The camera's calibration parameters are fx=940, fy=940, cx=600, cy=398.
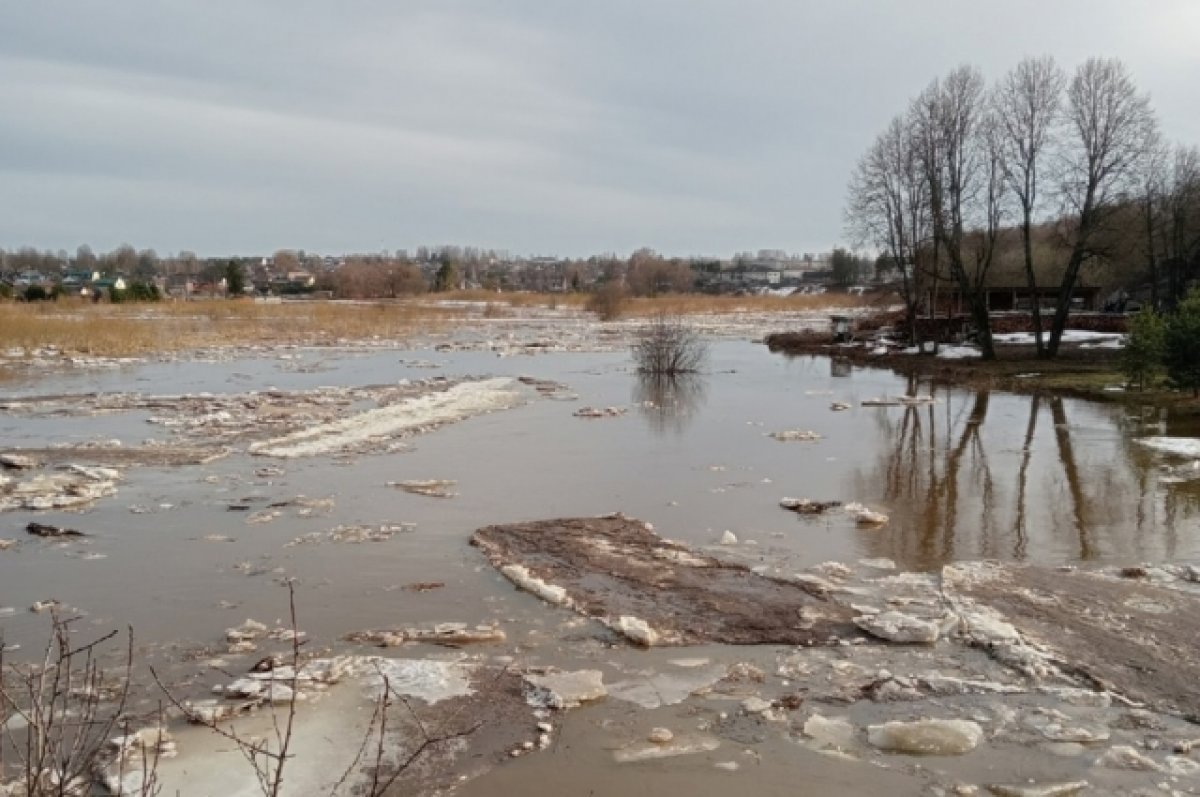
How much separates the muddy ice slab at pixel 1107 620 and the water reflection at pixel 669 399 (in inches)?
436

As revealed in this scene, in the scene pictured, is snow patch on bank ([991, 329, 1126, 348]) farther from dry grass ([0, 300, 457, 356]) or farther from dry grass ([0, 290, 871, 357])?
dry grass ([0, 300, 457, 356])

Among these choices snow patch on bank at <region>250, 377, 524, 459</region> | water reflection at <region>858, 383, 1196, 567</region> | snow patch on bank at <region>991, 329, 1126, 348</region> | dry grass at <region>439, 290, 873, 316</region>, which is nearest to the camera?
water reflection at <region>858, 383, 1196, 567</region>

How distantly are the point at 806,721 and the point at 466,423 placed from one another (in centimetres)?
1541

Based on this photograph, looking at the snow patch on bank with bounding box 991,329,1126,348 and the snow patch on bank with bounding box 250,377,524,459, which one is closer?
the snow patch on bank with bounding box 250,377,524,459

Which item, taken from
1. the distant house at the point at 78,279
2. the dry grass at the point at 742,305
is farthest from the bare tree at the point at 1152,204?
the distant house at the point at 78,279

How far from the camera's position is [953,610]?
872 cm

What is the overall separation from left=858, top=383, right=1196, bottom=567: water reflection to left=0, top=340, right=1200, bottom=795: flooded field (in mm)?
74

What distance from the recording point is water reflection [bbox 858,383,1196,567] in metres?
11.1

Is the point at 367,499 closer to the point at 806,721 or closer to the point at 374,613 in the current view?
the point at 374,613

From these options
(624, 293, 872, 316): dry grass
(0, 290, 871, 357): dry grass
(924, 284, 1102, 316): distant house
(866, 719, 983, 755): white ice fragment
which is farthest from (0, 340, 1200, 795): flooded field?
(624, 293, 872, 316): dry grass

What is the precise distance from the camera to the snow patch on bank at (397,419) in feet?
58.2

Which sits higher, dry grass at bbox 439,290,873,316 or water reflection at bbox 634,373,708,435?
dry grass at bbox 439,290,873,316

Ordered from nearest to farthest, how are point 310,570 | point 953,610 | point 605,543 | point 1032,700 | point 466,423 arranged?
point 1032,700 → point 953,610 → point 310,570 → point 605,543 → point 466,423

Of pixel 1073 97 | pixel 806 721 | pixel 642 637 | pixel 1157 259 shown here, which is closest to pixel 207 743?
pixel 642 637
